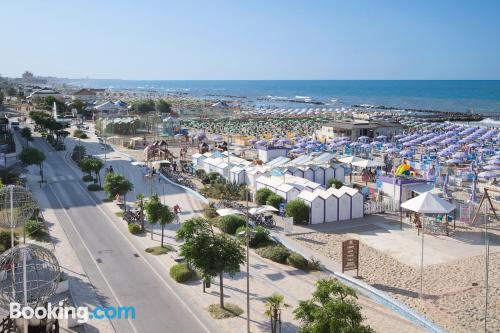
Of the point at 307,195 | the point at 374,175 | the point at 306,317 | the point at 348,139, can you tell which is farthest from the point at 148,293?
the point at 348,139

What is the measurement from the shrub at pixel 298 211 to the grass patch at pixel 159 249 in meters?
6.86

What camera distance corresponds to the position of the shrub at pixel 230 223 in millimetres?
22484

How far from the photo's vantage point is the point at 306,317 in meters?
10.6

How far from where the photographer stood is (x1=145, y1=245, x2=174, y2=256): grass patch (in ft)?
64.5

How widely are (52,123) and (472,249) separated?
146ft

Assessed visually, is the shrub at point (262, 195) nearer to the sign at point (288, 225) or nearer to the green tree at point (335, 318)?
the sign at point (288, 225)

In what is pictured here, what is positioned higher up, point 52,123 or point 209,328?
point 52,123

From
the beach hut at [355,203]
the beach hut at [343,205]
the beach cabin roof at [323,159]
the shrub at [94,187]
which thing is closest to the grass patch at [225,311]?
the beach hut at [343,205]

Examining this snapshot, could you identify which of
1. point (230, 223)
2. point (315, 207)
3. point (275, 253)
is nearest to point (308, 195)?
point (315, 207)

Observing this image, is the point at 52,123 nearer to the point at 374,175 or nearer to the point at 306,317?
the point at 374,175

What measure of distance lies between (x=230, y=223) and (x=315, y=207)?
468 centimetres

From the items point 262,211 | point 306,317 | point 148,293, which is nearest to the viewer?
point 306,317

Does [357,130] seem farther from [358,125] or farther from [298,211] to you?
[298,211]

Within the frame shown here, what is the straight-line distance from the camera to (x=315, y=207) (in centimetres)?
2459
